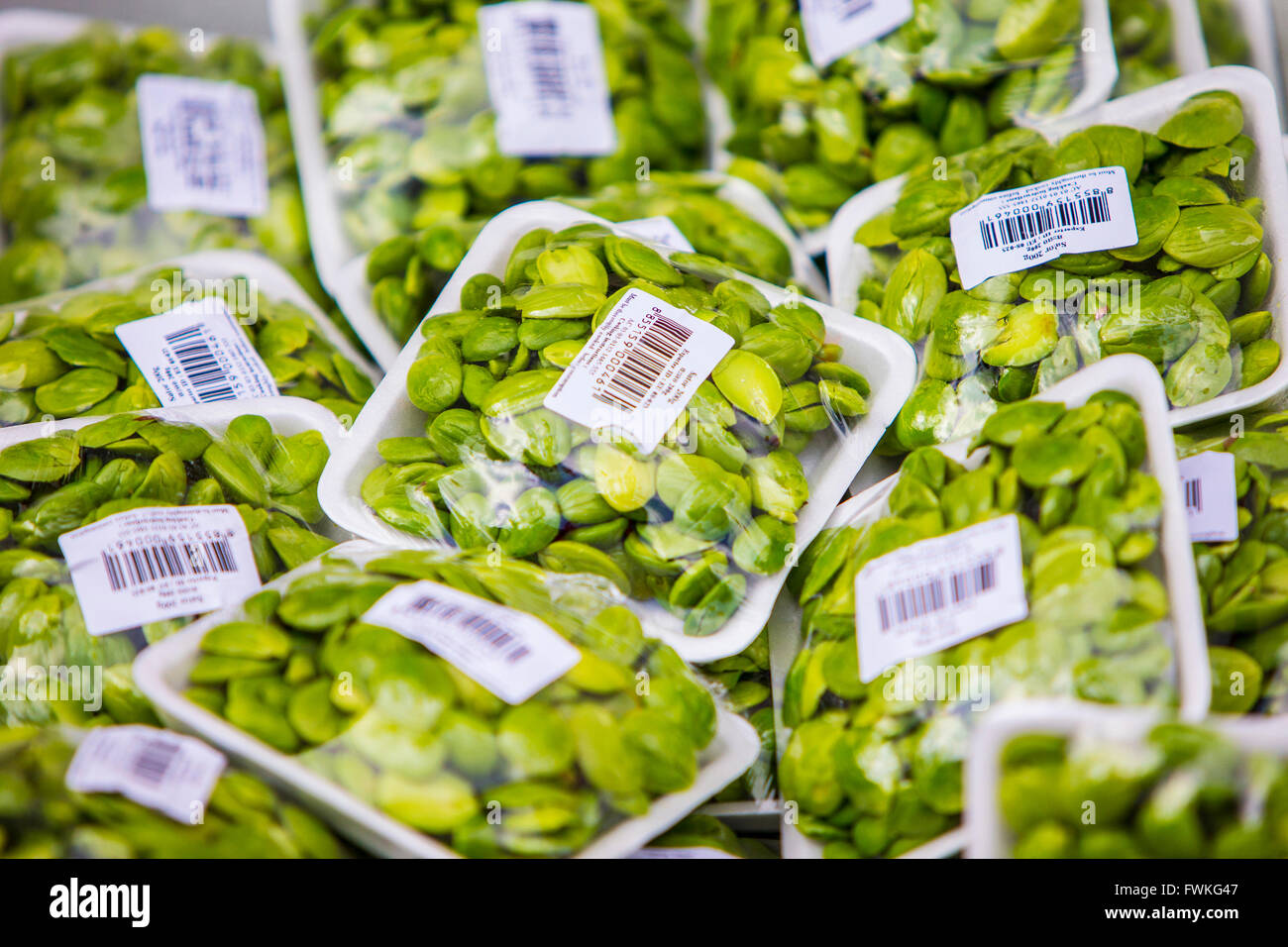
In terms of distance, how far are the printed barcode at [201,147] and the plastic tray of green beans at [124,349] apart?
120mm

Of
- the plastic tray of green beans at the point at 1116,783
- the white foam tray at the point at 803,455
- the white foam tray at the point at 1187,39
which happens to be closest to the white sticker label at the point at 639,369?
the white foam tray at the point at 803,455

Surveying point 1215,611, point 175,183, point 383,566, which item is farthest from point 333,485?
point 1215,611

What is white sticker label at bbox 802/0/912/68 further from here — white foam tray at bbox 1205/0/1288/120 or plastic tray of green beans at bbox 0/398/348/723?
plastic tray of green beans at bbox 0/398/348/723

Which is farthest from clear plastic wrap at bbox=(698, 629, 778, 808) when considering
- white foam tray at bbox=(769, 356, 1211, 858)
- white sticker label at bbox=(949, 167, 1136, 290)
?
white sticker label at bbox=(949, 167, 1136, 290)

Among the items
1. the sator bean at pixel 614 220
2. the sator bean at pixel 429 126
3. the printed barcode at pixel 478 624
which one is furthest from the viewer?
the sator bean at pixel 429 126

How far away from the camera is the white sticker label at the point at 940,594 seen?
0.65 m

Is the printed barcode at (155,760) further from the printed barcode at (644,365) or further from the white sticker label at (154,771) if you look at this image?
the printed barcode at (644,365)

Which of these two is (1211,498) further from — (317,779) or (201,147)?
(201,147)

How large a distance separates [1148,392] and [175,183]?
100cm

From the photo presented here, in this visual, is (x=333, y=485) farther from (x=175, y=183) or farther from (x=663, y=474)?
(x=175, y=183)

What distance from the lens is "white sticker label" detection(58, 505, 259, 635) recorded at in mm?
714

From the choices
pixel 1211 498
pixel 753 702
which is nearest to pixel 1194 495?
pixel 1211 498

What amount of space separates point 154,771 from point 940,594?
501mm

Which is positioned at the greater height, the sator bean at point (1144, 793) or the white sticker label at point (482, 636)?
the white sticker label at point (482, 636)
